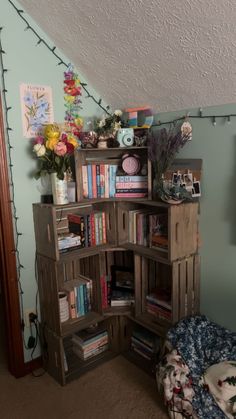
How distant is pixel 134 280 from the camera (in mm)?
2312

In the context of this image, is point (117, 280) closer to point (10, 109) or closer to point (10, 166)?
point (10, 166)

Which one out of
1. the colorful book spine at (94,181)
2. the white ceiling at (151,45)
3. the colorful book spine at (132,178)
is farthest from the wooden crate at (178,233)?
the white ceiling at (151,45)

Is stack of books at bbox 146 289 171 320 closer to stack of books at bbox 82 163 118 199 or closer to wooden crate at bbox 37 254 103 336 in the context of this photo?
wooden crate at bbox 37 254 103 336

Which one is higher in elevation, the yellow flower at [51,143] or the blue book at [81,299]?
the yellow flower at [51,143]

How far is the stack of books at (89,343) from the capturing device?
2.34 meters

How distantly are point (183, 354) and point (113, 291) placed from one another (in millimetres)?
811

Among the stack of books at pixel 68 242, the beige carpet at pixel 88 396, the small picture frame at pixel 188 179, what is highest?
the small picture frame at pixel 188 179

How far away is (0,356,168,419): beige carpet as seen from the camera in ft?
6.17

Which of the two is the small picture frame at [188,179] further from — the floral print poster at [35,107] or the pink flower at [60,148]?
the floral print poster at [35,107]

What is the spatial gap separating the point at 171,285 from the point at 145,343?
1.72 feet

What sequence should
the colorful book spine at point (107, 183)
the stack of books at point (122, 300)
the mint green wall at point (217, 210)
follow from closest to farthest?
the mint green wall at point (217, 210)
the colorful book spine at point (107, 183)
the stack of books at point (122, 300)

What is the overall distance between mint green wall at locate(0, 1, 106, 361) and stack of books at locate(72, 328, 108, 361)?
0.98 feet

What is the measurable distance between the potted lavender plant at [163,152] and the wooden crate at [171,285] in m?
0.43

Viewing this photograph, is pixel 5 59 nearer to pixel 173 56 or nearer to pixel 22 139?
pixel 22 139
